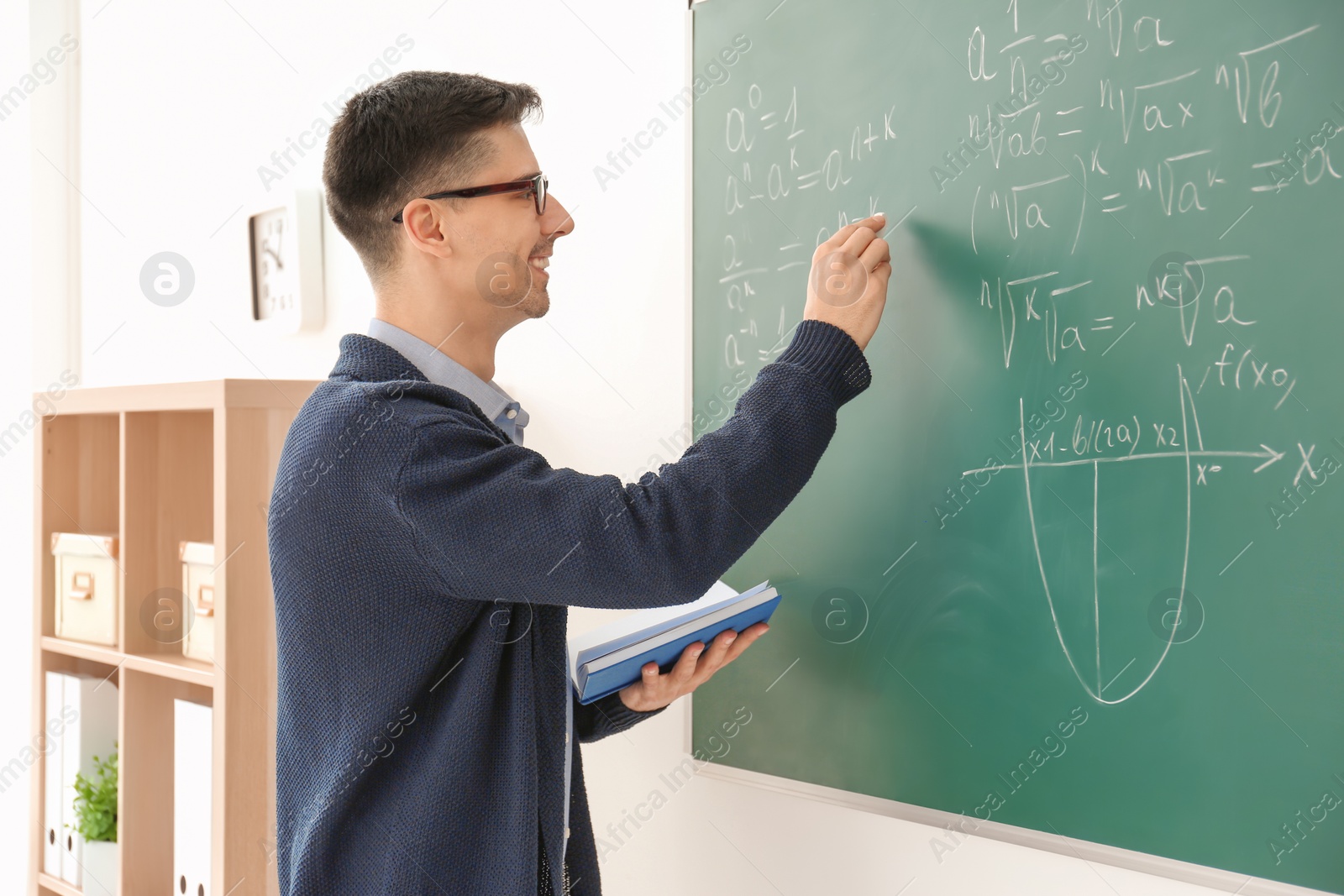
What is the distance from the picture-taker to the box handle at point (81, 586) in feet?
7.19

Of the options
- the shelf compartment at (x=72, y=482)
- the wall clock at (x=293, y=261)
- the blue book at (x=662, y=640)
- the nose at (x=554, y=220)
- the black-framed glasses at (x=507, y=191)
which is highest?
the wall clock at (x=293, y=261)

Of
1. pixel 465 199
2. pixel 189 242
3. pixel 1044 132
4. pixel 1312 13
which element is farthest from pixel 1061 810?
pixel 189 242

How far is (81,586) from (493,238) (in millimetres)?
1642

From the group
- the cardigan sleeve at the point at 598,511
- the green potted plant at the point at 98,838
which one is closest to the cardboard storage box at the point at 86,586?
the green potted plant at the point at 98,838

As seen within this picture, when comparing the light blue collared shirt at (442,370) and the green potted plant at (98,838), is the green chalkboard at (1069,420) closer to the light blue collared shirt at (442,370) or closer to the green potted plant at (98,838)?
the light blue collared shirt at (442,370)

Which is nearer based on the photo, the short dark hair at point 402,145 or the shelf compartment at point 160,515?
the short dark hair at point 402,145

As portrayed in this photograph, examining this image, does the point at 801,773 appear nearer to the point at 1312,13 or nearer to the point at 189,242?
the point at 1312,13

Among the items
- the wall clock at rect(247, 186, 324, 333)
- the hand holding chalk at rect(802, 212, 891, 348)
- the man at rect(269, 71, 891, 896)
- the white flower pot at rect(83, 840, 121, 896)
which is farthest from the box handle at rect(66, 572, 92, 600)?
the hand holding chalk at rect(802, 212, 891, 348)

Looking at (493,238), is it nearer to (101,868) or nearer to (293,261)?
(293,261)

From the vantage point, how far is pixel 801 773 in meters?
1.43

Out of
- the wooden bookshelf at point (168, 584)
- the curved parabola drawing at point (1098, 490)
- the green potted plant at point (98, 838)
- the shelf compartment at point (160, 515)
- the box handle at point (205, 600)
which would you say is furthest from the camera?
the green potted plant at point (98, 838)

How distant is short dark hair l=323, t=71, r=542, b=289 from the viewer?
3.85 ft

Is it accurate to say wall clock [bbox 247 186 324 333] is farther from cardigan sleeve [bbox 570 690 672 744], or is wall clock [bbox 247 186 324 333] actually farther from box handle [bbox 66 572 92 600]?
cardigan sleeve [bbox 570 690 672 744]

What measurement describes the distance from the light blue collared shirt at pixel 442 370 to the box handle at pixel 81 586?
1.45 metres
